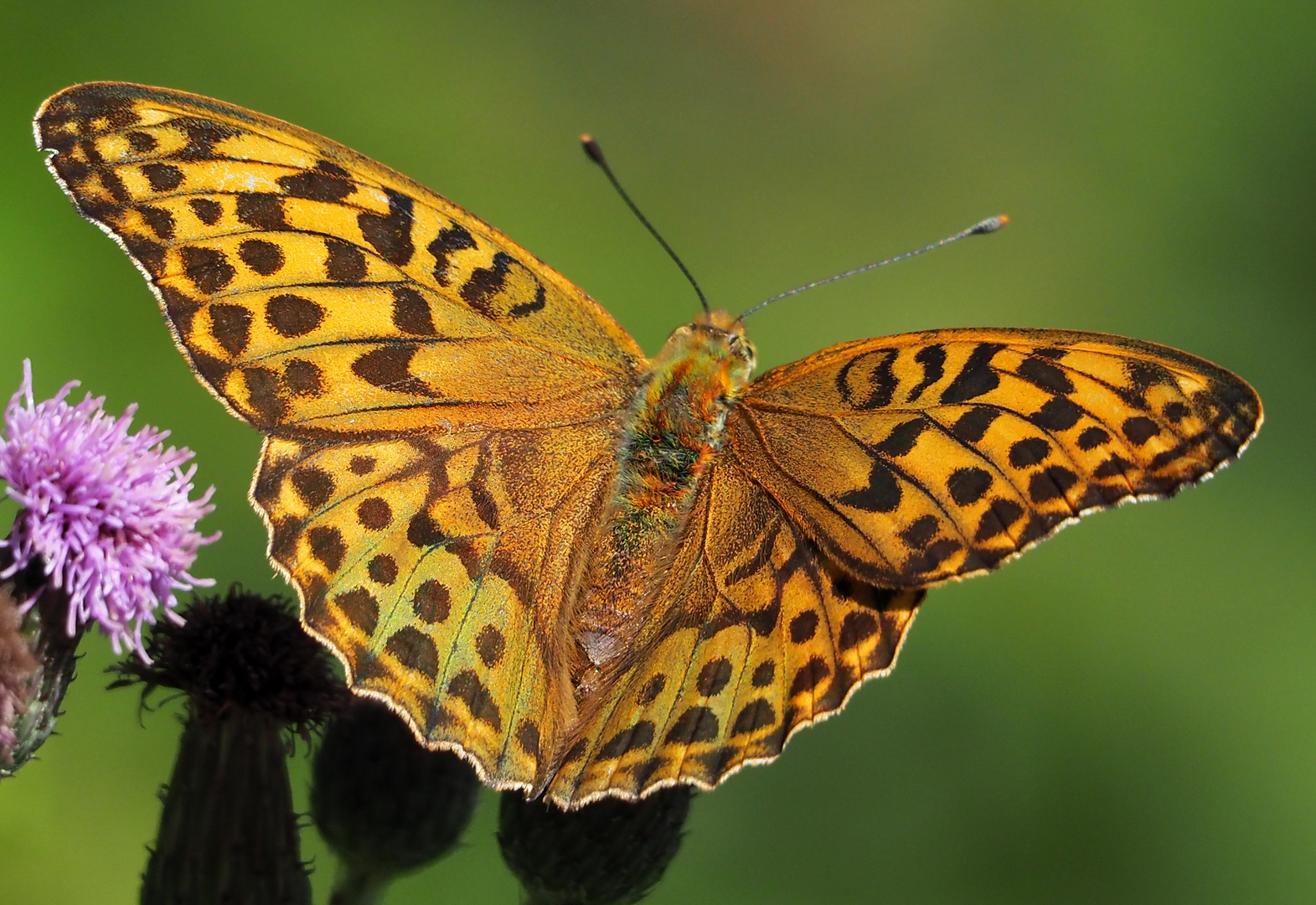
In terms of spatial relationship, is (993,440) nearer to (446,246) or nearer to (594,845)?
(446,246)

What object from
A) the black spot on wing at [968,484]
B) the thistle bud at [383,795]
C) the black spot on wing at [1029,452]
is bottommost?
Answer: the thistle bud at [383,795]

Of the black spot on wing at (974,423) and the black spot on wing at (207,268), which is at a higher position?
the black spot on wing at (207,268)

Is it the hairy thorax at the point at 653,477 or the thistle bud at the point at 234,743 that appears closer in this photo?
the hairy thorax at the point at 653,477

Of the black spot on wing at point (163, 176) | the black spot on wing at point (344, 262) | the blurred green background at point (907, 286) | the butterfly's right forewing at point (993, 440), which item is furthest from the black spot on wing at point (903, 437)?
the blurred green background at point (907, 286)

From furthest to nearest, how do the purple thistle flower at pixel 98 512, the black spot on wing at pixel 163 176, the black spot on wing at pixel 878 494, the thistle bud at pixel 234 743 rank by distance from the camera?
the thistle bud at pixel 234 743 < the black spot on wing at pixel 878 494 < the purple thistle flower at pixel 98 512 < the black spot on wing at pixel 163 176

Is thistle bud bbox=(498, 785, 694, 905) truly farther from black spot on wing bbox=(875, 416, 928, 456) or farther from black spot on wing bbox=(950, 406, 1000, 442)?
black spot on wing bbox=(950, 406, 1000, 442)

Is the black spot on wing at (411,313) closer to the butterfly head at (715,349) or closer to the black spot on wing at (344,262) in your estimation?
the black spot on wing at (344,262)

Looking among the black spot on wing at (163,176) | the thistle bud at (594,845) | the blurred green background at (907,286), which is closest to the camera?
the black spot on wing at (163,176)
